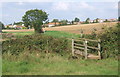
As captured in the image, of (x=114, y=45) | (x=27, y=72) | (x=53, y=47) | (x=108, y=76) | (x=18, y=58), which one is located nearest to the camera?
(x=108, y=76)

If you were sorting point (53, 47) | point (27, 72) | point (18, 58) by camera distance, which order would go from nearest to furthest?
point (27, 72), point (18, 58), point (53, 47)

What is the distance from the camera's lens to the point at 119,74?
5.71 m

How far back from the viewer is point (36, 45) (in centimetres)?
1264

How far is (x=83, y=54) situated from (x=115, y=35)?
131 inches

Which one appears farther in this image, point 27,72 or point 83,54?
point 83,54

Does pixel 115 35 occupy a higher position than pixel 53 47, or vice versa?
pixel 115 35

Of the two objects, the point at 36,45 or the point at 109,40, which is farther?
the point at 36,45

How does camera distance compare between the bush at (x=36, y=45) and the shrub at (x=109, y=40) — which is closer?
the shrub at (x=109, y=40)

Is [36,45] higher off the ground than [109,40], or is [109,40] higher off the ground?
[109,40]

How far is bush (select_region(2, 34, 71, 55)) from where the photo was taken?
12.0 m

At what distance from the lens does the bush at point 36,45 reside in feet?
39.3

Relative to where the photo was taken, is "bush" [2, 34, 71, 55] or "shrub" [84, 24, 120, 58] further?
"bush" [2, 34, 71, 55]

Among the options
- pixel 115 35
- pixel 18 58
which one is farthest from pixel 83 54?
pixel 18 58

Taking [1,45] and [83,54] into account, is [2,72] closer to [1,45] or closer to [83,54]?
[83,54]
